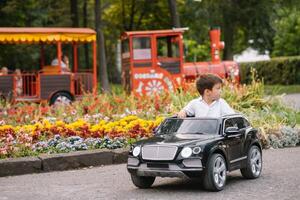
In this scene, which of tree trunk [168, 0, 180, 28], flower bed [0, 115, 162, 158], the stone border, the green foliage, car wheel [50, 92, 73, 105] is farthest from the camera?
the green foliage

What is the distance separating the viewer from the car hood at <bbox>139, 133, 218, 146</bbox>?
7562 mm

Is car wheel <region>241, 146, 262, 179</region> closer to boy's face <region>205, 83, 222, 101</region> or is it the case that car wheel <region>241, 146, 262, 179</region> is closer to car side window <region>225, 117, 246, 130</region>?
car side window <region>225, 117, 246, 130</region>

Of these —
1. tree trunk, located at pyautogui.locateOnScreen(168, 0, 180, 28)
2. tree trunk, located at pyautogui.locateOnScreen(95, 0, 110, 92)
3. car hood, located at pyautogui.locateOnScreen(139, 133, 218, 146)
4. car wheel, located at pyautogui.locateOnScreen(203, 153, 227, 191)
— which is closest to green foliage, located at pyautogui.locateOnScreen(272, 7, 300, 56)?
tree trunk, located at pyautogui.locateOnScreen(168, 0, 180, 28)

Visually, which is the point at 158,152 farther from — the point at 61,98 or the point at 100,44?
the point at 100,44

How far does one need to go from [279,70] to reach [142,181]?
34491mm

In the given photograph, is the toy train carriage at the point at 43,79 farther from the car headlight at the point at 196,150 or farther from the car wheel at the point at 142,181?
the car headlight at the point at 196,150

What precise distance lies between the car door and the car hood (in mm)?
281

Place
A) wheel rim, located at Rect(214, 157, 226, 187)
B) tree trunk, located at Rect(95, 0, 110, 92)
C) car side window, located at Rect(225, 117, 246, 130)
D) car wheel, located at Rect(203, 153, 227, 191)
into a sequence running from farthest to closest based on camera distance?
1. tree trunk, located at Rect(95, 0, 110, 92)
2. car side window, located at Rect(225, 117, 246, 130)
3. wheel rim, located at Rect(214, 157, 226, 187)
4. car wheel, located at Rect(203, 153, 227, 191)

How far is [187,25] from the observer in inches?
1617

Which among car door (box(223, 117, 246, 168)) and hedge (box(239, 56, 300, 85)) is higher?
car door (box(223, 117, 246, 168))

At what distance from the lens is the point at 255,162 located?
8.67 m

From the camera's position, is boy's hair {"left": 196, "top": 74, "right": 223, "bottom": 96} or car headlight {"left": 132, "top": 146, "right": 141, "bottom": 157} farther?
boy's hair {"left": 196, "top": 74, "right": 223, "bottom": 96}

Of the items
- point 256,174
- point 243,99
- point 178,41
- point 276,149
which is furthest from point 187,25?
point 256,174


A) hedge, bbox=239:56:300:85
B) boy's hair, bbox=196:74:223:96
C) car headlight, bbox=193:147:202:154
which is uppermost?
boy's hair, bbox=196:74:223:96
